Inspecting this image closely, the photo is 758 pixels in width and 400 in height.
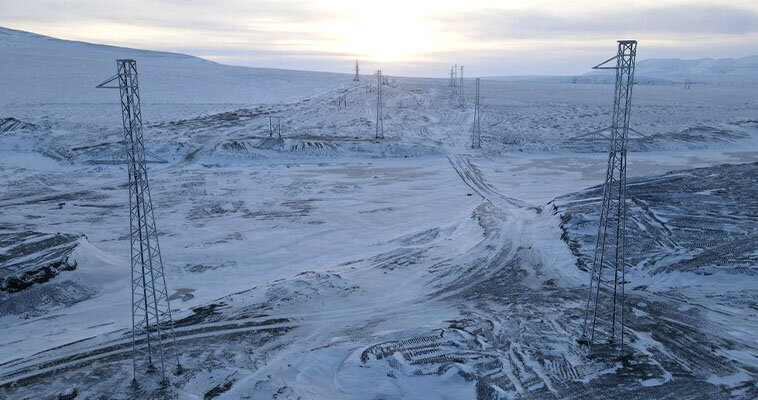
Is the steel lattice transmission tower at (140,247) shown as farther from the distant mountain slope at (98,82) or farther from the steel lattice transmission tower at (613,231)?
the distant mountain slope at (98,82)

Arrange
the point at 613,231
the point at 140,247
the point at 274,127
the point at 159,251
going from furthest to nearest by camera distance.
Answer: the point at 274,127
the point at 613,231
the point at 140,247
the point at 159,251

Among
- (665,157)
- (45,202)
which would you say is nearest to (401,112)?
(665,157)

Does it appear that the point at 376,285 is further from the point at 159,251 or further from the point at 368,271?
the point at 159,251

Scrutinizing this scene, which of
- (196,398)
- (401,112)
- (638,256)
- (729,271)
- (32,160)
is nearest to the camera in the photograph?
(196,398)

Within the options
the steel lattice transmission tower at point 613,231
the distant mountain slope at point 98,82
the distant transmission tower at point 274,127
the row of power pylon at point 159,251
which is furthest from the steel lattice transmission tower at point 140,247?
the distant mountain slope at point 98,82

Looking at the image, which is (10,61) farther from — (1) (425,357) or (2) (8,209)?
(1) (425,357)

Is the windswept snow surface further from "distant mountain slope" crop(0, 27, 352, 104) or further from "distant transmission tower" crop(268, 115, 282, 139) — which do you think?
"distant mountain slope" crop(0, 27, 352, 104)

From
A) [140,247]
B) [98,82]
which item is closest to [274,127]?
[140,247]

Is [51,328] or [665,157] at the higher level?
[665,157]
